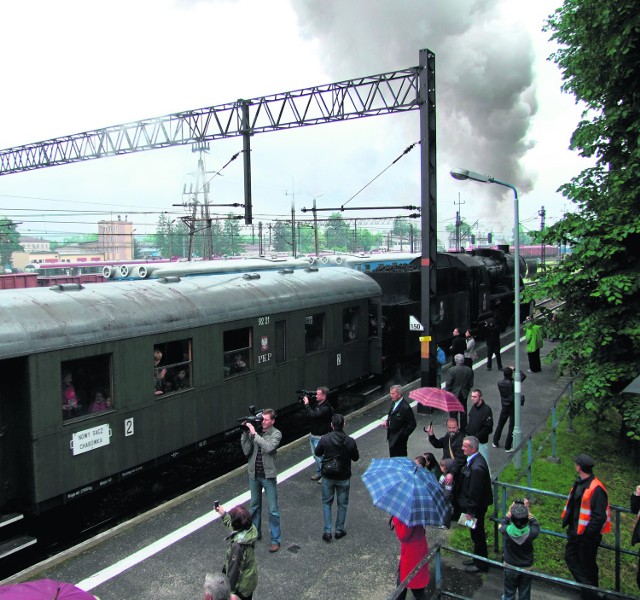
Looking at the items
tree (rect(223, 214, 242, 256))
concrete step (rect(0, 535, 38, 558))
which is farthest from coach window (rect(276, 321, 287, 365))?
tree (rect(223, 214, 242, 256))

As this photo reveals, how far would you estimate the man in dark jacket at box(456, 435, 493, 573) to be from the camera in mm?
6473

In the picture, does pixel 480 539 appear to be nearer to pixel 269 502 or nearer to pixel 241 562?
pixel 269 502

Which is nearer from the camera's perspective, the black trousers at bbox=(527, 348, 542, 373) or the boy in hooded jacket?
the boy in hooded jacket

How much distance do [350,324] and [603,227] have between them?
6.29 meters

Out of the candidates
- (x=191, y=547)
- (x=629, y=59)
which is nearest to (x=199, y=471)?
(x=191, y=547)

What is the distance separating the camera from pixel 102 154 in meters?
22.4

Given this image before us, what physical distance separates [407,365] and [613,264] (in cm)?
941

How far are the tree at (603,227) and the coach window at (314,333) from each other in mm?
4657

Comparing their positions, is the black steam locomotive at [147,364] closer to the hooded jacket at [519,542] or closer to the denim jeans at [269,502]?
the denim jeans at [269,502]

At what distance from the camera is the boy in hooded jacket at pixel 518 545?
18.1ft

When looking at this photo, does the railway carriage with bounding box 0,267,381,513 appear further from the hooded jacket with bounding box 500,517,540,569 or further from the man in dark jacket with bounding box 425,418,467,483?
the hooded jacket with bounding box 500,517,540,569

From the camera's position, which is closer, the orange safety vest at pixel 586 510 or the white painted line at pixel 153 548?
the orange safety vest at pixel 586 510

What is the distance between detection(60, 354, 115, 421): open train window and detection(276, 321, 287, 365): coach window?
3.90 metres

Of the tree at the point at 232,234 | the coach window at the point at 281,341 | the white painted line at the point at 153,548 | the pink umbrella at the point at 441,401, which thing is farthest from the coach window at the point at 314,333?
the tree at the point at 232,234
